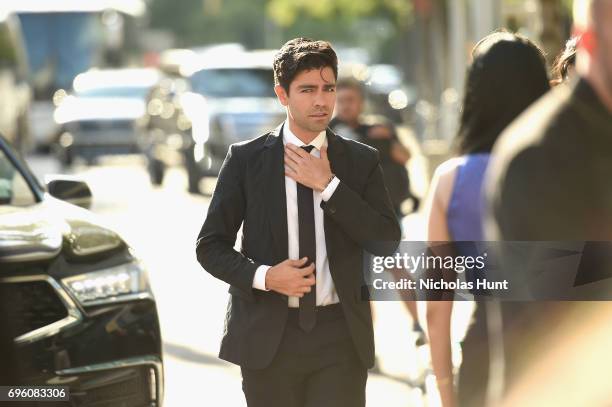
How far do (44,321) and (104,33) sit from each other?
116 ft

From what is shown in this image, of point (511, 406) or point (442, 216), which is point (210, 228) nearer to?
point (442, 216)

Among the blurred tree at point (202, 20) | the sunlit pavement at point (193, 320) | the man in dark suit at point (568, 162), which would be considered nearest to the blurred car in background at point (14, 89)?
the sunlit pavement at point (193, 320)

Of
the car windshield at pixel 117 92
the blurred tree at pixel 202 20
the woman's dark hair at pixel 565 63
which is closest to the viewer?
the woman's dark hair at pixel 565 63

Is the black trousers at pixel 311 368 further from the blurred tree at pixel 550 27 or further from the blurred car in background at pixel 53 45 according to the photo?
the blurred car in background at pixel 53 45

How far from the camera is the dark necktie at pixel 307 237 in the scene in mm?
4578

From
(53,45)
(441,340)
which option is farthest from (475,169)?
(53,45)

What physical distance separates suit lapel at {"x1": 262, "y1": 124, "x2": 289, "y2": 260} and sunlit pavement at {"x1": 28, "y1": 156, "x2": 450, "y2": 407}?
82.6 inches

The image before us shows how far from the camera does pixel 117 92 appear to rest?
31.2m

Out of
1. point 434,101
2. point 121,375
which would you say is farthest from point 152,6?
point 121,375

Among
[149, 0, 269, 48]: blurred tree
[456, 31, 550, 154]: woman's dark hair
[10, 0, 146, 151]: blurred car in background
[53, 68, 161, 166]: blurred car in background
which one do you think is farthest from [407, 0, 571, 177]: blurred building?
[149, 0, 269, 48]: blurred tree

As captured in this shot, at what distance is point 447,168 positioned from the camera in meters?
4.30

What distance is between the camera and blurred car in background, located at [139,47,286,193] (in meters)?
22.2

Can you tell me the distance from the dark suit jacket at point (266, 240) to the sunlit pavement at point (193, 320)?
2.02 metres

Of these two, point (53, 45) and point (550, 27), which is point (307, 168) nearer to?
point (550, 27)
